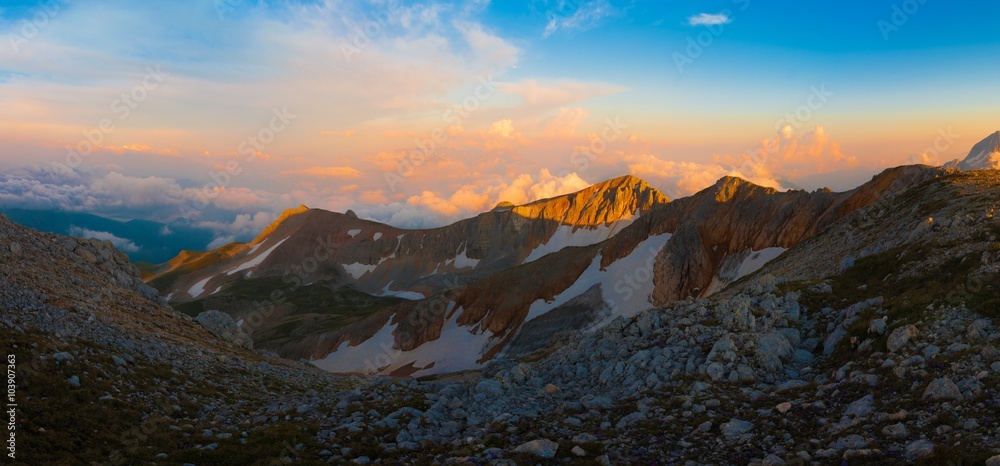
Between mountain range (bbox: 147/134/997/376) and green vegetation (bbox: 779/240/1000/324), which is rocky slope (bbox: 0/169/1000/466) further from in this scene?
mountain range (bbox: 147/134/997/376)

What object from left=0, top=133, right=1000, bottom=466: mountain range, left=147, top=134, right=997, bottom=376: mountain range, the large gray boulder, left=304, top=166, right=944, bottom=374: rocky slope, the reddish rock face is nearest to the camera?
left=0, top=133, right=1000, bottom=466: mountain range

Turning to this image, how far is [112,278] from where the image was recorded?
4103 centimetres

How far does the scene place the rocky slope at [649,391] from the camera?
1331 cm

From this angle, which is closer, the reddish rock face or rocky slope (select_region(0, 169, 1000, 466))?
rocky slope (select_region(0, 169, 1000, 466))

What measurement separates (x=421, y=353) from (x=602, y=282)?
42.9 m

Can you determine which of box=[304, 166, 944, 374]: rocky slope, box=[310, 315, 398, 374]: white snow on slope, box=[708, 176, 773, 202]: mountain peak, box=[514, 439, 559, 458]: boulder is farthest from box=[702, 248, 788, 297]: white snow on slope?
box=[514, 439, 559, 458]: boulder

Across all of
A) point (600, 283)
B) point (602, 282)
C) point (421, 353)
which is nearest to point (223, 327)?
point (421, 353)

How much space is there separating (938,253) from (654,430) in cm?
1837

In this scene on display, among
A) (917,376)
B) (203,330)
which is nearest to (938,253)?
(917,376)

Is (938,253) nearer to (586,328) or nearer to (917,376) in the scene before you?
(917,376)

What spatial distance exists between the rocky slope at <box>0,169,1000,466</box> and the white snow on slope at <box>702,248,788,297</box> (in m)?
53.7

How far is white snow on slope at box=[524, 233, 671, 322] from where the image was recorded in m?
96.1

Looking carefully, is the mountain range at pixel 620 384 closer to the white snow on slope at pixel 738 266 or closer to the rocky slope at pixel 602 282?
the white snow on slope at pixel 738 266

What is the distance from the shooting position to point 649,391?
745 inches
